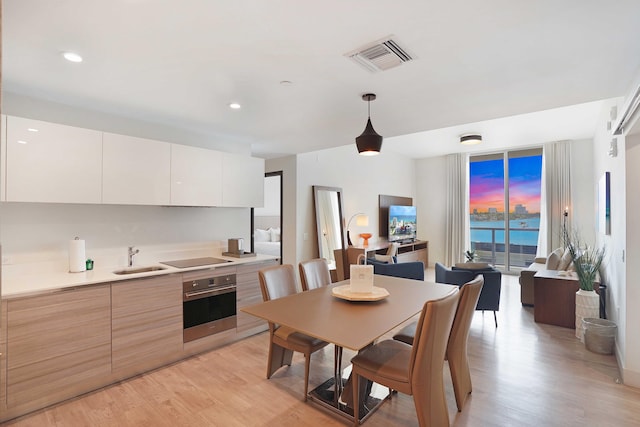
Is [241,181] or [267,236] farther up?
[241,181]

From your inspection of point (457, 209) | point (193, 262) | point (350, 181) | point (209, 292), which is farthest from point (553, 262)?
point (193, 262)

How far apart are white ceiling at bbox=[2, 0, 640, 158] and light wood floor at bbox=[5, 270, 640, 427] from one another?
2.45 metres

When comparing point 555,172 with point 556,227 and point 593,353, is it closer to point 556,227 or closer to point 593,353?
point 556,227

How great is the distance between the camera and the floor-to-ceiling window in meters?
7.33

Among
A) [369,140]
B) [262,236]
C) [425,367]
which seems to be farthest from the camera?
[262,236]

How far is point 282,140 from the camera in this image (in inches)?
176

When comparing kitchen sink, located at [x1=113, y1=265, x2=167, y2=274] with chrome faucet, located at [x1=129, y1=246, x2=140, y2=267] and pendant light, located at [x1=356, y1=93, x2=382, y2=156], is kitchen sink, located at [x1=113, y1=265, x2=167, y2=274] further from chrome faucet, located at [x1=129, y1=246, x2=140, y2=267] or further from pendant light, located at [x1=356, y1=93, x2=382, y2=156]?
pendant light, located at [x1=356, y1=93, x2=382, y2=156]

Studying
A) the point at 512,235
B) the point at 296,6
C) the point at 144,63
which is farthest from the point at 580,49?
the point at 512,235

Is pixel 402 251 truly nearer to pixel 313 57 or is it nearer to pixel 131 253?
pixel 131 253

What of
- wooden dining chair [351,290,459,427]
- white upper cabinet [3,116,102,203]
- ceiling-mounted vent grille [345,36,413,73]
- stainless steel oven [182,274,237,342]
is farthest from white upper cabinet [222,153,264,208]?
wooden dining chair [351,290,459,427]

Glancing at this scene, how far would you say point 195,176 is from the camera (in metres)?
3.69

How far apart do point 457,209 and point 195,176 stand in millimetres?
6523

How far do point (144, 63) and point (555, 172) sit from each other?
7.61m

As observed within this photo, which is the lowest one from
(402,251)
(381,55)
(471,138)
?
(402,251)
